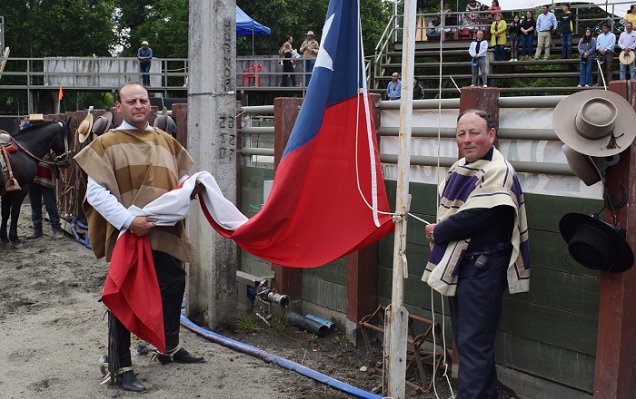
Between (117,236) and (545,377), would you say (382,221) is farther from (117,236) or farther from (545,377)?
(117,236)

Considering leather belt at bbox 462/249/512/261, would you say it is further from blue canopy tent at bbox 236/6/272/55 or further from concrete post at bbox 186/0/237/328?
blue canopy tent at bbox 236/6/272/55

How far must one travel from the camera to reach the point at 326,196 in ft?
15.9

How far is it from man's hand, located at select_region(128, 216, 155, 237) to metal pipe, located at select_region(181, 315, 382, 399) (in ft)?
4.71

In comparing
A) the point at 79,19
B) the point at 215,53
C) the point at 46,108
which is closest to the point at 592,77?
the point at 215,53

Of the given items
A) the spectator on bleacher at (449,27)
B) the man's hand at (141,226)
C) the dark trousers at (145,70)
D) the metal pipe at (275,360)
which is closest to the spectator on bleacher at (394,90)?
the spectator on bleacher at (449,27)

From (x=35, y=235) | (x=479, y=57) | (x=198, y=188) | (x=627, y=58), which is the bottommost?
(x=35, y=235)

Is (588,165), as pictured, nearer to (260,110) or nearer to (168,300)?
(168,300)

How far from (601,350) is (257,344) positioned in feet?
9.98

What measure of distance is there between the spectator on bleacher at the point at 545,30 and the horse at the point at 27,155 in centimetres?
1216

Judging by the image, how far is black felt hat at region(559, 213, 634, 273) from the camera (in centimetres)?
383

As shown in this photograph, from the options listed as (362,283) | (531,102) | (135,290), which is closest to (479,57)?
(362,283)

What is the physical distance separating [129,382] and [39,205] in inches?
312

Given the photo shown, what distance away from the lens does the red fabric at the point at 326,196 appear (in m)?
4.75

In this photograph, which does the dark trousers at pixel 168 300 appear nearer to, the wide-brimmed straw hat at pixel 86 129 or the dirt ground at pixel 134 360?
the dirt ground at pixel 134 360
